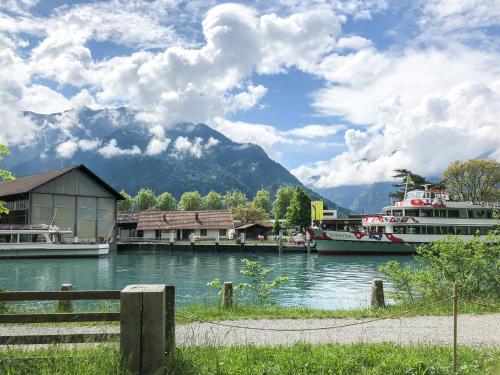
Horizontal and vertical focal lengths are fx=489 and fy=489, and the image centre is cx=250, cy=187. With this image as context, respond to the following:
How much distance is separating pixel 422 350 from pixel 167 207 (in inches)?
4917

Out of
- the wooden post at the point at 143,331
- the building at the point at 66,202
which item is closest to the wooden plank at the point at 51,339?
the wooden post at the point at 143,331

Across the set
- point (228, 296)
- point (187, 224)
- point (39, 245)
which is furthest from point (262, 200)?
point (228, 296)

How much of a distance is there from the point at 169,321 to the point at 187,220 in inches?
2836

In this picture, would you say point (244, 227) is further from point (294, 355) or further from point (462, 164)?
point (294, 355)

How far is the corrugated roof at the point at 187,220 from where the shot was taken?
75000mm

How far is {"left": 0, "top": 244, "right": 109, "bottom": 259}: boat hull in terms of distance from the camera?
48.8 m

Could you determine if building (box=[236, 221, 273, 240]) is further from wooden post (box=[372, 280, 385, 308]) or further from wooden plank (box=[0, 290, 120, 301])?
wooden plank (box=[0, 290, 120, 301])

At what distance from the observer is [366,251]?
177 feet

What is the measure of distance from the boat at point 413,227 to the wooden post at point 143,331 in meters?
49.3

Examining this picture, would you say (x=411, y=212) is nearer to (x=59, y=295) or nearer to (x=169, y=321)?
(x=169, y=321)

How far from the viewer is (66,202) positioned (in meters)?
59.1

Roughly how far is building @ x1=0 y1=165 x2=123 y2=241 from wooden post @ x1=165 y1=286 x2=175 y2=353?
2138 inches

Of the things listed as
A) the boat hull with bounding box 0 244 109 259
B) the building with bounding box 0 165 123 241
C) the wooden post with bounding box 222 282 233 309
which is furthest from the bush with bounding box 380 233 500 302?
the building with bounding box 0 165 123 241

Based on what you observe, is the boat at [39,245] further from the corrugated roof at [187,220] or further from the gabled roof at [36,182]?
the corrugated roof at [187,220]
